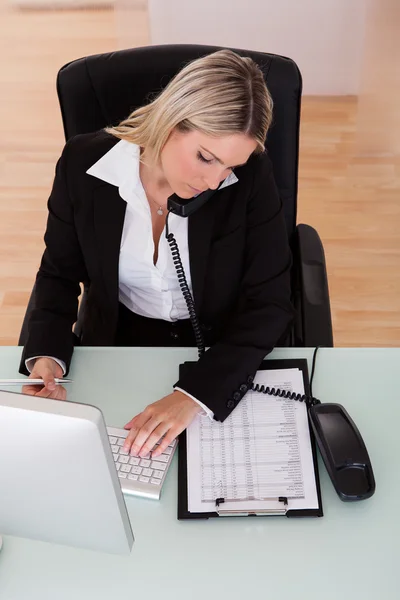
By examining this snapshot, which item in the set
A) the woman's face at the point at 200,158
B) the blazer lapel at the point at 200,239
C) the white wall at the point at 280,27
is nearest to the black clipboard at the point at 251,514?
the blazer lapel at the point at 200,239

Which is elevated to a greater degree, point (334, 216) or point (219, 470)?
point (219, 470)

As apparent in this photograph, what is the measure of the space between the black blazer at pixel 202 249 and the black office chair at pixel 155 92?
0.06 m

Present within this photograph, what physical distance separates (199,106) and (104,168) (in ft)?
1.04

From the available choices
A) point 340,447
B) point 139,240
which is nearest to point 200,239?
point 139,240

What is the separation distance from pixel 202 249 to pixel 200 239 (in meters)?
0.02

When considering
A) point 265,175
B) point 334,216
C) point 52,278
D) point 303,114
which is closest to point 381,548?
point 265,175

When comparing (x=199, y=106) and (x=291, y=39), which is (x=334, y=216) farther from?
(x=199, y=106)

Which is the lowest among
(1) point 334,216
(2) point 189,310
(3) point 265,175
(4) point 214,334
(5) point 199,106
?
(1) point 334,216

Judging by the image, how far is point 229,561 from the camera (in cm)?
119

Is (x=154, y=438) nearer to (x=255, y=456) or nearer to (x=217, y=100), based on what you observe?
(x=255, y=456)

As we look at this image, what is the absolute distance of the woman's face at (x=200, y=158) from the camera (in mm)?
1396

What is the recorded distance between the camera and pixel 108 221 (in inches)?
63.4

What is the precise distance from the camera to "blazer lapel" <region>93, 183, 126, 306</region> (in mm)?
1601

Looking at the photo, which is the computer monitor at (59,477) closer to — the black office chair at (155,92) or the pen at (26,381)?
the pen at (26,381)
